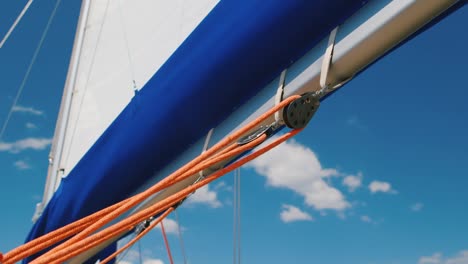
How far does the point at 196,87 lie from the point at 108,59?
3.65 feet

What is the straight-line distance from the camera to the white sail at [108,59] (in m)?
2.09

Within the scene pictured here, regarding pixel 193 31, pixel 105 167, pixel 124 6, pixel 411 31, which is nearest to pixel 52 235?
pixel 105 167

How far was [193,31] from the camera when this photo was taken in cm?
187

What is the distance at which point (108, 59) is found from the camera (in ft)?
8.77

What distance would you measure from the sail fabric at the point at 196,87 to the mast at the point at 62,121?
1.25 feet

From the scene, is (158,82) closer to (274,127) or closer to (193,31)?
(193,31)

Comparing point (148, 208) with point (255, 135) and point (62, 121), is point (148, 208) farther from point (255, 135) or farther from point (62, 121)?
point (62, 121)

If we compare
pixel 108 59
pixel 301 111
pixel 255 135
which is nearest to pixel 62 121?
pixel 108 59

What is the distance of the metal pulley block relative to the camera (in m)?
1.33

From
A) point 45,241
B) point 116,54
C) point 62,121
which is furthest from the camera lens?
point 62,121

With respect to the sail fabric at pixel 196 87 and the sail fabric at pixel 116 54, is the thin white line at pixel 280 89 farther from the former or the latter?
the sail fabric at pixel 116 54

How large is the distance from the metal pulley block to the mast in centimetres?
182

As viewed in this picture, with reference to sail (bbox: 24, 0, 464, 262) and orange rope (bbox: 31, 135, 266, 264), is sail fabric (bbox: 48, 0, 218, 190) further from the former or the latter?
orange rope (bbox: 31, 135, 266, 264)

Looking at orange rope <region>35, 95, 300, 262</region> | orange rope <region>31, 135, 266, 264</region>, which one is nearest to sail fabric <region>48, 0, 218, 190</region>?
orange rope <region>35, 95, 300, 262</region>
